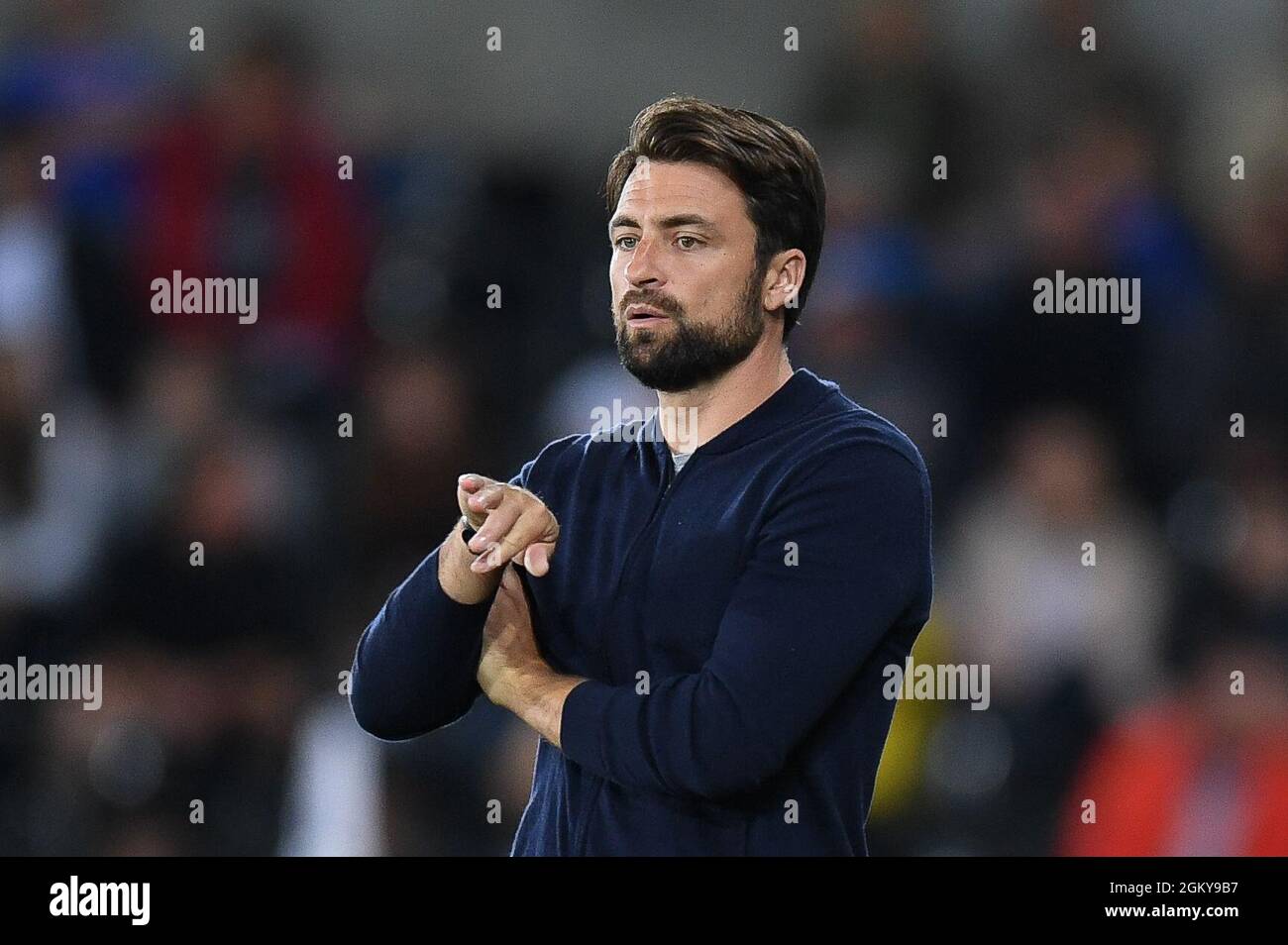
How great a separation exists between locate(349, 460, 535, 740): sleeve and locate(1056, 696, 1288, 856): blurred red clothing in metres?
2.74

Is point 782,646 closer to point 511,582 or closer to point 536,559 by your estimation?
point 536,559

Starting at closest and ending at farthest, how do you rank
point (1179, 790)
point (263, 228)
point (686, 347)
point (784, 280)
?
point (686, 347)
point (784, 280)
point (1179, 790)
point (263, 228)

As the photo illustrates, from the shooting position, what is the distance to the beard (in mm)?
2643

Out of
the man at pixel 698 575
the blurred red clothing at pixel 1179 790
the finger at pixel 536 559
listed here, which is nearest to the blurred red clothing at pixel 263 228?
the blurred red clothing at pixel 1179 790

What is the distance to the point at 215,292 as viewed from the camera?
20.4ft

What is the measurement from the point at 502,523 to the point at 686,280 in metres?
0.45

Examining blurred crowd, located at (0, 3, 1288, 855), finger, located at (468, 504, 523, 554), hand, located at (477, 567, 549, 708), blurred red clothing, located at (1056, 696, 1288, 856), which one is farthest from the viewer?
blurred crowd, located at (0, 3, 1288, 855)

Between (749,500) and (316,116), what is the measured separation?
444cm

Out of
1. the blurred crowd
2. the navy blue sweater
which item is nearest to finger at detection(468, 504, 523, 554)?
the navy blue sweater

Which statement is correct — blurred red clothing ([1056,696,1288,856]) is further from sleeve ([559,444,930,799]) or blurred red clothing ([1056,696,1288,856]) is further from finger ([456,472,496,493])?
→ finger ([456,472,496,493])

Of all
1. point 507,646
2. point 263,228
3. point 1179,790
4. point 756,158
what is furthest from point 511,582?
point 263,228

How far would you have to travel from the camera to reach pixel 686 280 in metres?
2.65

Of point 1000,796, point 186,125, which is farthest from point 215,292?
point 1000,796
